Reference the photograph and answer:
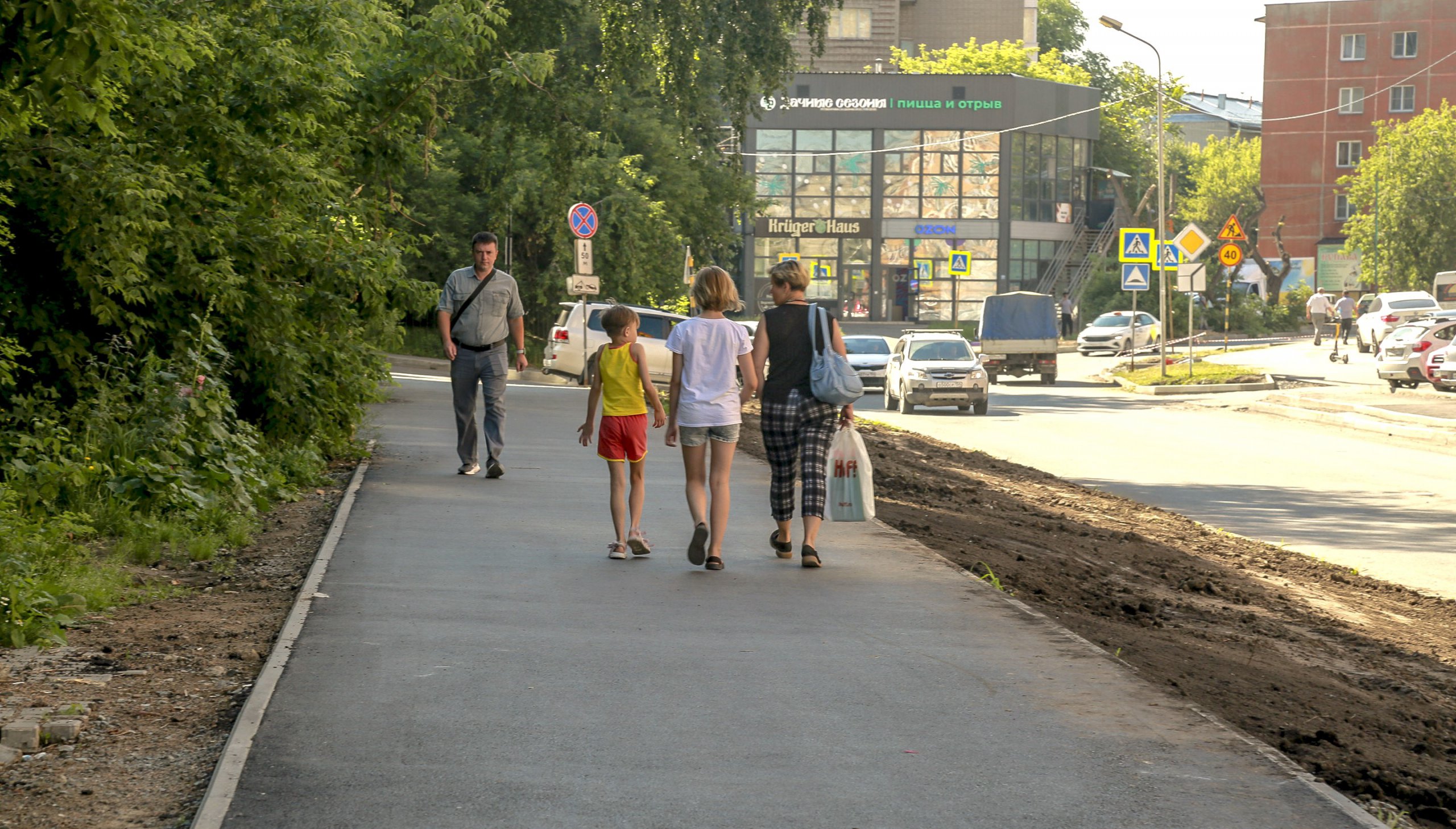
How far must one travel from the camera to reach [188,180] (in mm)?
12430

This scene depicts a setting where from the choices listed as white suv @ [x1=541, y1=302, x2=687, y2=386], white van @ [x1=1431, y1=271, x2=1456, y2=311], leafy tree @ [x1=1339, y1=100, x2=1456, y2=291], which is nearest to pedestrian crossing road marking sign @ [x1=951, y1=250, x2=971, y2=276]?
white van @ [x1=1431, y1=271, x2=1456, y2=311]

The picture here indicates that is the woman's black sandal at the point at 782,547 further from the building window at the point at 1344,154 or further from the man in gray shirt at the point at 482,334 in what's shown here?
the building window at the point at 1344,154

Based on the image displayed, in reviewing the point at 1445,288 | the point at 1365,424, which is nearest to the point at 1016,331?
the point at 1365,424

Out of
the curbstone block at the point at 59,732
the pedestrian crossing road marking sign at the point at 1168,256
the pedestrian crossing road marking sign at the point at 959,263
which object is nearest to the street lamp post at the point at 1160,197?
the pedestrian crossing road marking sign at the point at 1168,256

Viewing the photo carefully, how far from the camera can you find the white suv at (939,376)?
1124 inches

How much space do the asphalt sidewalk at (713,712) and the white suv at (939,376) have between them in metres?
19.3

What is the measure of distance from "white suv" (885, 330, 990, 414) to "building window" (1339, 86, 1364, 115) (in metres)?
65.7

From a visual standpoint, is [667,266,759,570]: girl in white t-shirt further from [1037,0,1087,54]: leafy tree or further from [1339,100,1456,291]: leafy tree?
[1037,0,1087,54]: leafy tree

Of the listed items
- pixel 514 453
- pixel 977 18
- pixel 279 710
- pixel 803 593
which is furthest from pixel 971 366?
pixel 977 18

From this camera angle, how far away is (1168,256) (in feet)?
123

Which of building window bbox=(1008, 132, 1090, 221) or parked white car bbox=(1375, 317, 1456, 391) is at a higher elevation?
building window bbox=(1008, 132, 1090, 221)

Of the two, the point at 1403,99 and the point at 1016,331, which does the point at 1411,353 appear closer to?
the point at 1016,331

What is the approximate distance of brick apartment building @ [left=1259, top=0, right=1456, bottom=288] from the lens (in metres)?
86.6

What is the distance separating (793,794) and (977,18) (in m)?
96.8
